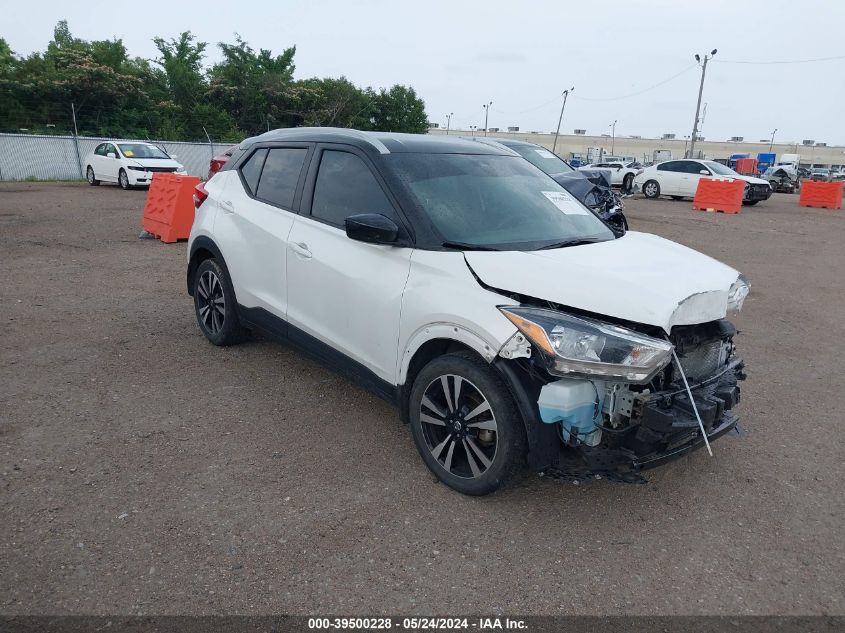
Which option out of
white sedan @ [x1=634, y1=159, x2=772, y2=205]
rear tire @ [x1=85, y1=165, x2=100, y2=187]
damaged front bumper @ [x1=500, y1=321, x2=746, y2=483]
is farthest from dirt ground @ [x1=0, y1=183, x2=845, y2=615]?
white sedan @ [x1=634, y1=159, x2=772, y2=205]

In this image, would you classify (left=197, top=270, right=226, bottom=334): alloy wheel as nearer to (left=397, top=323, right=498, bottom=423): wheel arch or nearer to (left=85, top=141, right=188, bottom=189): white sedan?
(left=397, top=323, right=498, bottom=423): wheel arch

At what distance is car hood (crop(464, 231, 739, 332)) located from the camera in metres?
2.96

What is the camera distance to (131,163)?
67.6ft

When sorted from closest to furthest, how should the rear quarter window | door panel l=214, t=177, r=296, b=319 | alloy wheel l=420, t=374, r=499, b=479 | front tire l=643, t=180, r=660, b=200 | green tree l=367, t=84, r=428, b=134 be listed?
alloy wheel l=420, t=374, r=499, b=479 < door panel l=214, t=177, r=296, b=319 < the rear quarter window < front tire l=643, t=180, r=660, b=200 < green tree l=367, t=84, r=428, b=134

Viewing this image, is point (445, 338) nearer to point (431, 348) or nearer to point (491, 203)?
point (431, 348)

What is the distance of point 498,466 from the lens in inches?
124

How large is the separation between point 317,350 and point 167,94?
42603mm

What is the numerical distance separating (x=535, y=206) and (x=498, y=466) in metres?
1.75

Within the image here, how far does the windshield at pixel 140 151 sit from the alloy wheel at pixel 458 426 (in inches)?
802

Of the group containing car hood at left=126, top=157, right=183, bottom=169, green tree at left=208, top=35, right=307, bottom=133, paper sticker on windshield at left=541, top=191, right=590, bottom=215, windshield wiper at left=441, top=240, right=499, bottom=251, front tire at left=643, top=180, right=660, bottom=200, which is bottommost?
front tire at left=643, top=180, right=660, bottom=200

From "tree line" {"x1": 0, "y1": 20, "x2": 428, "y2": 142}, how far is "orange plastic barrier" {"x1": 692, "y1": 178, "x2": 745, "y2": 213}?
85.5 ft

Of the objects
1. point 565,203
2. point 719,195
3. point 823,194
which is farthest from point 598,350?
point 823,194

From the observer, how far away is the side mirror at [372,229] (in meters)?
3.48

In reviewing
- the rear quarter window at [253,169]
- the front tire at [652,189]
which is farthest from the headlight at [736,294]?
the front tire at [652,189]
